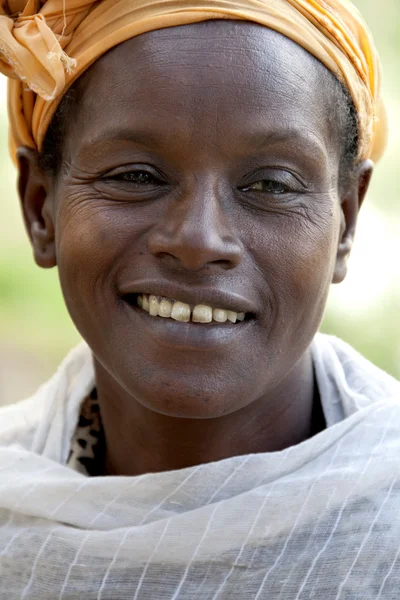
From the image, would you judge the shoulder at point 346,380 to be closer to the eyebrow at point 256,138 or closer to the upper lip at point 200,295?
the upper lip at point 200,295

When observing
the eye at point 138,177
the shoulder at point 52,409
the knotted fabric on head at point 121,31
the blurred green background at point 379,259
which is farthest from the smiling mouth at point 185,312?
the blurred green background at point 379,259

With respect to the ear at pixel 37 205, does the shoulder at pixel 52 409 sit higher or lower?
lower

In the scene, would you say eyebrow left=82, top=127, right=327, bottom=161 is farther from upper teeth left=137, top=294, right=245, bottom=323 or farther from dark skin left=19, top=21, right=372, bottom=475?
upper teeth left=137, top=294, right=245, bottom=323

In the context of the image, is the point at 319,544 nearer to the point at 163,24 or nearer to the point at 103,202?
the point at 103,202

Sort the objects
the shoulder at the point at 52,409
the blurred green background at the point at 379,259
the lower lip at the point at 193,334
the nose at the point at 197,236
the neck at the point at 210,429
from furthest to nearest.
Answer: the blurred green background at the point at 379,259 → the shoulder at the point at 52,409 → the neck at the point at 210,429 → the lower lip at the point at 193,334 → the nose at the point at 197,236

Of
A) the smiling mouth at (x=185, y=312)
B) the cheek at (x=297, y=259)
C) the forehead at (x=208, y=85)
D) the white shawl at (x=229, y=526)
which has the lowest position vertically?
the white shawl at (x=229, y=526)

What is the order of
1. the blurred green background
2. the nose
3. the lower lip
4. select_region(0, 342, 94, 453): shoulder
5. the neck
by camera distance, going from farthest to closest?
the blurred green background → select_region(0, 342, 94, 453): shoulder → the neck → the lower lip → the nose

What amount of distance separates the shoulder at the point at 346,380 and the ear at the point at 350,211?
27 cm

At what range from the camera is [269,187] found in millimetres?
2377

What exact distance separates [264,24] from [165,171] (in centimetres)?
44

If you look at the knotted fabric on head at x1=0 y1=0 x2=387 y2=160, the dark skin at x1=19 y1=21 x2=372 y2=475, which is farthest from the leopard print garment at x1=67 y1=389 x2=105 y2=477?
the knotted fabric on head at x1=0 y1=0 x2=387 y2=160

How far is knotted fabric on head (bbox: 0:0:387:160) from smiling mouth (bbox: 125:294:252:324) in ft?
2.00

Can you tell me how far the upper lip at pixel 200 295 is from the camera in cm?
225

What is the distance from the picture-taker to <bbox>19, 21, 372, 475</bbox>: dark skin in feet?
A: 7.37
